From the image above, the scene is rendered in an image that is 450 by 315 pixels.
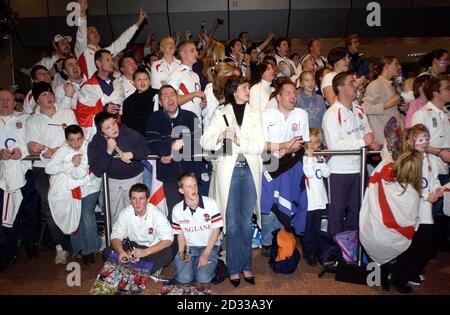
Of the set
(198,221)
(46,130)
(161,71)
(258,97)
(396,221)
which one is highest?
(161,71)

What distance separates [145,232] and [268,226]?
4.91 feet

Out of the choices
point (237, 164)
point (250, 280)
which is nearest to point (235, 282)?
point (250, 280)

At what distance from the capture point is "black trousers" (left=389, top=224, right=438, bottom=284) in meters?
3.88

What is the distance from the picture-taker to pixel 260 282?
13.7 ft

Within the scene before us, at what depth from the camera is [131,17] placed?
10.3 meters

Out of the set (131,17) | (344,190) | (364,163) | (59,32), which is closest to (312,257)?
(344,190)

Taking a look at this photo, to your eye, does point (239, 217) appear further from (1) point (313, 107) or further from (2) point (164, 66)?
(2) point (164, 66)

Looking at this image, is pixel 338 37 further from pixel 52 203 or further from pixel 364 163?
pixel 52 203

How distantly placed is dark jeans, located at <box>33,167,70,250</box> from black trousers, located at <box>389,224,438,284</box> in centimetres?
388

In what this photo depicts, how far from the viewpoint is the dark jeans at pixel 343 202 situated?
14.3 feet

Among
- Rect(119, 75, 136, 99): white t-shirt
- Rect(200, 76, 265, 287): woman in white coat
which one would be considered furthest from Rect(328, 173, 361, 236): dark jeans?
Rect(119, 75, 136, 99): white t-shirt

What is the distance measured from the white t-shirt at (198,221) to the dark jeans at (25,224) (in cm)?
204

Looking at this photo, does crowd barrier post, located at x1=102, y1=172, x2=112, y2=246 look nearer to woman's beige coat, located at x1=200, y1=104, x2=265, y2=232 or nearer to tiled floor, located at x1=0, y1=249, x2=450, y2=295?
tiled floor, located at x1=0, y1=249, x2=450, y2=295

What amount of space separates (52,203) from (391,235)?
3737 mm
